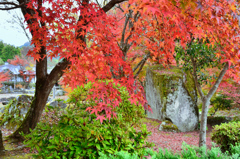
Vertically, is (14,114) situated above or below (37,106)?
below

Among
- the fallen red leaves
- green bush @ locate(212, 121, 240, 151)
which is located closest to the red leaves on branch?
green bush @ locate(212, 121, 240, 151)

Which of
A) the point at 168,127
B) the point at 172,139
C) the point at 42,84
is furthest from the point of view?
the point at 168,127

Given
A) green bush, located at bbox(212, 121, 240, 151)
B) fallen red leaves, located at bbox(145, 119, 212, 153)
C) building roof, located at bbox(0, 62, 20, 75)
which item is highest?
building roof, located at bbox(0, 62, 20, 75)

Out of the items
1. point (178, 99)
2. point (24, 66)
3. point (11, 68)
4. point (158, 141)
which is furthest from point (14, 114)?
point (11, 68)

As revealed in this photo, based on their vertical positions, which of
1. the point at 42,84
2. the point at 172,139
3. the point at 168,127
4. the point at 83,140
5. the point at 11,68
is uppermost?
the point at 11,68

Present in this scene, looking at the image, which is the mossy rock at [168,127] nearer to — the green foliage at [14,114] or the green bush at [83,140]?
the green bush at [83,140]

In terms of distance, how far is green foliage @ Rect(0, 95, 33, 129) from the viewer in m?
5.86

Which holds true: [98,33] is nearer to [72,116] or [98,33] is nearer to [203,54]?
[72,116]

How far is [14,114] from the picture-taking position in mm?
5922

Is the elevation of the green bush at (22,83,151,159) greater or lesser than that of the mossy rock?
greater

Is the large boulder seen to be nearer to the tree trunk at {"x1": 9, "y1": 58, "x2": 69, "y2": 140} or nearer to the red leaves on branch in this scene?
the red leaves on branch

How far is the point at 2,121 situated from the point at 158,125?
6.40 meters

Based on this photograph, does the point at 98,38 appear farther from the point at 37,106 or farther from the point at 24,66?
the point at 24,66

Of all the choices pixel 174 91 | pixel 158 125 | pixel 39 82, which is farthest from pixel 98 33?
pixel 158 125
